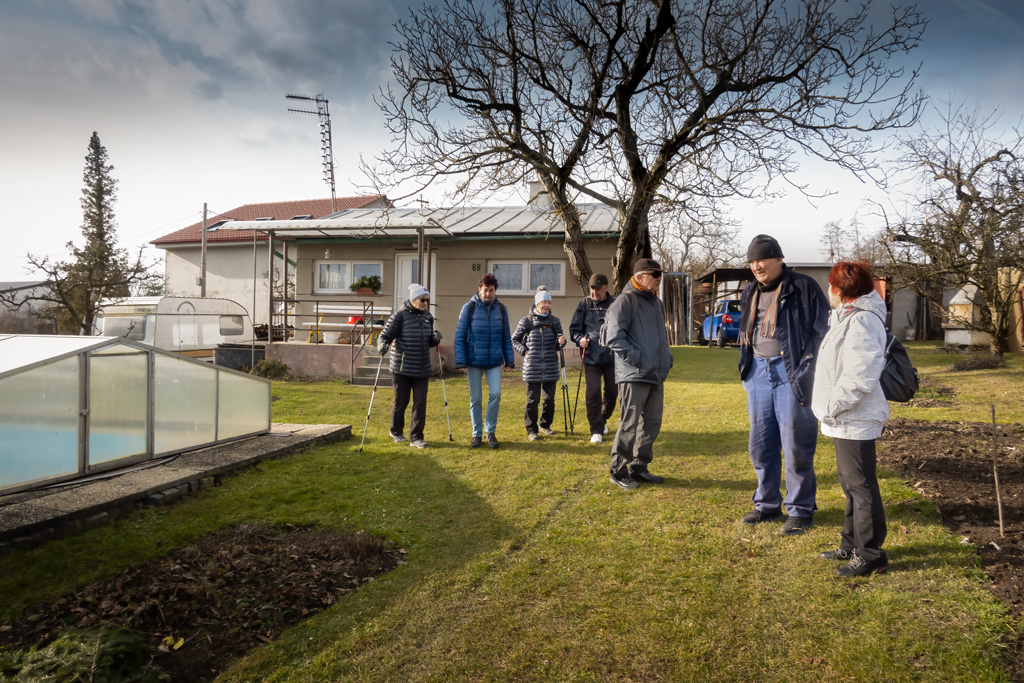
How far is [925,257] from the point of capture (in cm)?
1670

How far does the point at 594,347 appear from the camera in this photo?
7.90m

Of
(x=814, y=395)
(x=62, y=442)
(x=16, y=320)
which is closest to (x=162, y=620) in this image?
(x=62, y=442)

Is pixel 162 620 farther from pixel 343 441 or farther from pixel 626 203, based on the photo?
pixel 626 203

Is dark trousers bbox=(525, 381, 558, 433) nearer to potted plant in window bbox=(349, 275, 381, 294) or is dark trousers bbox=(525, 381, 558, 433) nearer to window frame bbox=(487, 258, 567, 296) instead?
window frame bbox=(487, 258, 567, 296)

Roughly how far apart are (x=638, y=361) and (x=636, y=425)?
0.59 metres

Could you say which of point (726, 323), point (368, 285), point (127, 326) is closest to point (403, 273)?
point (368, 285)

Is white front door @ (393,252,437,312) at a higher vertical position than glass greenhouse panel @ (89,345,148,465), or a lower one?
higher

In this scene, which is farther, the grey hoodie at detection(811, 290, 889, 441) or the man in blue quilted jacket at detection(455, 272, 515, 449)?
the man in blue quilted jacket at detection(455, 272, 515, 449)

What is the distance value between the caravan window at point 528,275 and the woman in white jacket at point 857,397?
13578 mm

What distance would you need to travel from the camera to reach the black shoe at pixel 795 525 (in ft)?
14.7

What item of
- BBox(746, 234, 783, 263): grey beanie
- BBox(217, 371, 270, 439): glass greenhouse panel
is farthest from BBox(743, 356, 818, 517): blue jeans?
BBox(217, 371, 270, 439): glass greenhouse panel

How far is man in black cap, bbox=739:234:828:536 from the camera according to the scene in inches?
169

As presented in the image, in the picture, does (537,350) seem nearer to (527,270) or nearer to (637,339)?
(637,339)

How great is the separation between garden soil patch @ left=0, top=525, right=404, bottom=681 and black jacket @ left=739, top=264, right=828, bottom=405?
9.62 ft
